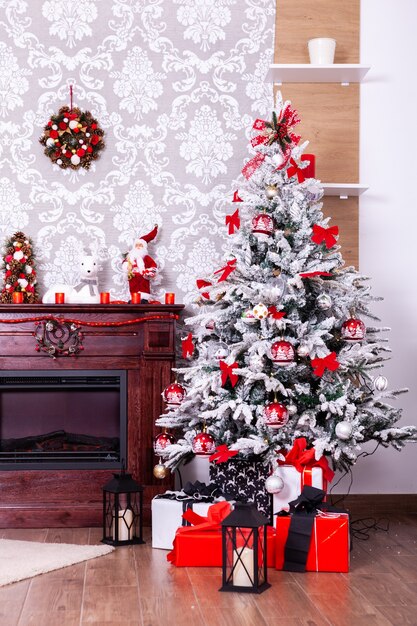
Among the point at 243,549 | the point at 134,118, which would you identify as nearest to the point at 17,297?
the point at 134,118

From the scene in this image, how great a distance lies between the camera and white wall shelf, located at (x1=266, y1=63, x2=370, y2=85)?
433 cm

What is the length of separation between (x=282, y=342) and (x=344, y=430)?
43cm

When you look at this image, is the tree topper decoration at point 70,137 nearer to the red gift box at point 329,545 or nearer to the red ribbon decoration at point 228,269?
the red ribbon decoration at point 228,269

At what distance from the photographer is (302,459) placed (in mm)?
3576

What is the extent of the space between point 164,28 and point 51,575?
8.99ft

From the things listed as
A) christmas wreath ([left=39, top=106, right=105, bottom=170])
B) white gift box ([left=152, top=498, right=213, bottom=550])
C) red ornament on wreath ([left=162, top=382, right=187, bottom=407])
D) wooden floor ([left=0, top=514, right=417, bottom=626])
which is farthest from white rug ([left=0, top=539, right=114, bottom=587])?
christmas wreath ([left=39, top=106, right=105, bottom=170])

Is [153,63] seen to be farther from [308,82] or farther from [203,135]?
[308,82]

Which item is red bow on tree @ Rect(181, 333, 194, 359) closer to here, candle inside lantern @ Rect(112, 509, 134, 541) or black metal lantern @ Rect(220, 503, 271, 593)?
candle inside lantern @ Rect(112, 509, 134, 541)

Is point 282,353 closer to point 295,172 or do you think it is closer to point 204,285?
point 204,285

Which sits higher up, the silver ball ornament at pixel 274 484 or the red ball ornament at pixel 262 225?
the red ball ornament at pixel 262 225

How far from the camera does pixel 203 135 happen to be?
4520mm

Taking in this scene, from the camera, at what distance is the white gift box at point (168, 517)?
3.62 meters

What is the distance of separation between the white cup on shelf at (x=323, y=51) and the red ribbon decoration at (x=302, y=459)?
1.89 m

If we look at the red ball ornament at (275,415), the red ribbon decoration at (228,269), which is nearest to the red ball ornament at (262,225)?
the red ribbon decoration at (228,269)
